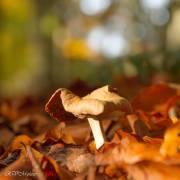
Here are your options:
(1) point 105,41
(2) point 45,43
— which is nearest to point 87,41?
(1) point 105,41

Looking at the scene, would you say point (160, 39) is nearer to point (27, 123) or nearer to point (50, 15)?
point (50, 15)

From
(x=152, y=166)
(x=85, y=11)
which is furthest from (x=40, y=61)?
(x=85, y=11)

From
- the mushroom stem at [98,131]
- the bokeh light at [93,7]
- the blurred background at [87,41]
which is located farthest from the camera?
the bokeh light at [93,7]

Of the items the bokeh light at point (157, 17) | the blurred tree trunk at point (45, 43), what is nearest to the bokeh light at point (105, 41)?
the bokeh light at point (157, 17)

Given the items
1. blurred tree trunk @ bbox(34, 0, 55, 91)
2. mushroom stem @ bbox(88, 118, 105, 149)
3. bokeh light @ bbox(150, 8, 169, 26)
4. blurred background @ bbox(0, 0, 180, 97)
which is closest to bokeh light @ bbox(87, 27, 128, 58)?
blurred background @ bbox(0, 0, 180, 97)

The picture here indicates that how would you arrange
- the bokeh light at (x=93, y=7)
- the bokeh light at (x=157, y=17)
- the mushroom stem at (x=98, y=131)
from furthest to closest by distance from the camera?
the bokeh light at (x=93, y=7), the bokeh light at (x=157, y=17), the mushroom stem at (x=98, y=131)

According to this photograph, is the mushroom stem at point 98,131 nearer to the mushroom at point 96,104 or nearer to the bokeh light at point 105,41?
the mushroom at point 96,104

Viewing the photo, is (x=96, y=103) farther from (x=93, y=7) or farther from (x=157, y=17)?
(x=93, y=7)
